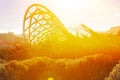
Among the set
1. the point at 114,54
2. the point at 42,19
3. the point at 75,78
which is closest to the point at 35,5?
the point at 42,19

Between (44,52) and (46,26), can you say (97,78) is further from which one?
(46,26)

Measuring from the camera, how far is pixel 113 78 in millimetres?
9688

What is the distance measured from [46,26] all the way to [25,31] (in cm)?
257

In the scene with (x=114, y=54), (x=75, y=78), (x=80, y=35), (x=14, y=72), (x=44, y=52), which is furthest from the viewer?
(x=80, y=35)

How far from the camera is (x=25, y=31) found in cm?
3478

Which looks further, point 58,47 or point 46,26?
point 46,26

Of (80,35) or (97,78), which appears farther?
(80,35)

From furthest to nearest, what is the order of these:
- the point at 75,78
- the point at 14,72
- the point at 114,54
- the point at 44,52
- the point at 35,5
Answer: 1. the point at 35,5
2. the point at 44,52
3. the point at 114,54
4. the point at 75,78
5. the point at 14,72

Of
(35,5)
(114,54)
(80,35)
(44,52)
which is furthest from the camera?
(35,5)

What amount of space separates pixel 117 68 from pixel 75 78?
1.49 metres

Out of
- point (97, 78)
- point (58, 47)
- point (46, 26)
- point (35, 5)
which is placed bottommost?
point (97, 78)

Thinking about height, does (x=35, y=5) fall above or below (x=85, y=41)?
above

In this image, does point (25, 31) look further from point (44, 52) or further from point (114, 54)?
point (114, 54)

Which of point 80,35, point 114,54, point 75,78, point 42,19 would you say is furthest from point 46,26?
point 75,78
